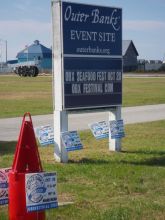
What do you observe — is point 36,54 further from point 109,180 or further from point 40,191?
point 40,191

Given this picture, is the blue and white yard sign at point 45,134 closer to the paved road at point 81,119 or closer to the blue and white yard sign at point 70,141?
the blue and white yard sign at point 70,141

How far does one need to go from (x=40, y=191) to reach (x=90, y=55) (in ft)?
16.9

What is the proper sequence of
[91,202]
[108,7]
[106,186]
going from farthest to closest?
[108,7] → [106,186] → [91,202]

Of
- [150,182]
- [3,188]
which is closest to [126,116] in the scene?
[150,182]

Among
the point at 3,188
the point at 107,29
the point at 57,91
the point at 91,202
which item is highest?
the point at 107,29

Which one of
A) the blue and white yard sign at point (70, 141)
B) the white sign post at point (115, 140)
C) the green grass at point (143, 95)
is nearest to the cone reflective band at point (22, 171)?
the blue and white yard sign at point (70, 141)

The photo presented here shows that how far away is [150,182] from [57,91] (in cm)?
254

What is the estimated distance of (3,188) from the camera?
5.54 metres

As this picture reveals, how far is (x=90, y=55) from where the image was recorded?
1011cm

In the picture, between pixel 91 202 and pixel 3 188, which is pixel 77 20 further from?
pixel 3 188

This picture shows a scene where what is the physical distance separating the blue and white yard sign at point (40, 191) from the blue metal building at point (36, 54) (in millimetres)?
113398

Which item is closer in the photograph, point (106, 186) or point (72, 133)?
point (106, 186)

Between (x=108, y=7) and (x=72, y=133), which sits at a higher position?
(x=108, y=7)

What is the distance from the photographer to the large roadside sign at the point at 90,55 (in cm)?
966
